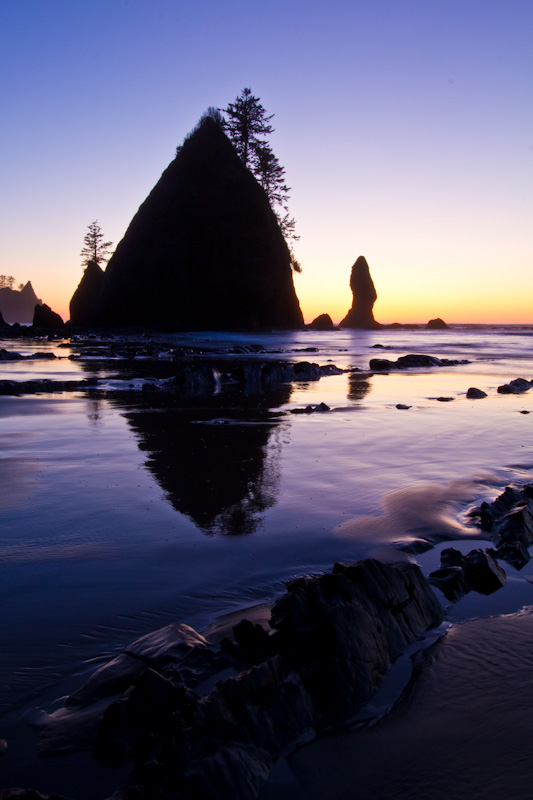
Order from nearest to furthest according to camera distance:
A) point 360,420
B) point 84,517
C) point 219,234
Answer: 1. point 84,517
2. point 360,420
3. point 219,234

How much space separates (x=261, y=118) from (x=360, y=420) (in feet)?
169

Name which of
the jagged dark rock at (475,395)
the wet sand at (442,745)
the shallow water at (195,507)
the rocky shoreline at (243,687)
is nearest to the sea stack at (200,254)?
the jagged dark rock at (475,395)

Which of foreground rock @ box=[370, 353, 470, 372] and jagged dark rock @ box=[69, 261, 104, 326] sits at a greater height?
jagged dark rock @ box=[69, 261, 104, 326]

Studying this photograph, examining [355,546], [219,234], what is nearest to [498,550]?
[355,546]

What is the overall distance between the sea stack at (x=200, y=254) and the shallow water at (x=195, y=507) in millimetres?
37151

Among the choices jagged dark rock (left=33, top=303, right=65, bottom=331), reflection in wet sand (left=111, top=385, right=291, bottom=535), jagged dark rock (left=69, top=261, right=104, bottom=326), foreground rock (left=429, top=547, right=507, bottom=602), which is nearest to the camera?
foreground rock (left=429, top=547, right=507, bottom=602)

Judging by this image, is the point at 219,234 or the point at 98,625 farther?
the point at 219,234

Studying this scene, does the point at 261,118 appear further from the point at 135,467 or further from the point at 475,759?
the point at 475,759

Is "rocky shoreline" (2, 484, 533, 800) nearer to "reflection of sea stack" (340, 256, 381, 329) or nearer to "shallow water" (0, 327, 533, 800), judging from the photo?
"shallow water" (0, 327, 533, 800)

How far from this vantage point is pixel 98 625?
2428 millimetres

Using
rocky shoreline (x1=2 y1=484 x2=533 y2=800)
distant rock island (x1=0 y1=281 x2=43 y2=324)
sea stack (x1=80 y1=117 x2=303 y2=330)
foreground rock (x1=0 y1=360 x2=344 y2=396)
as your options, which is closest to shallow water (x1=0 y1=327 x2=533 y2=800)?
rocky shoreline (x1=2 y1=484 x2=533 y2=800)

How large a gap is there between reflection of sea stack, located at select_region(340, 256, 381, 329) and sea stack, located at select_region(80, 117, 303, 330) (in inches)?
2551

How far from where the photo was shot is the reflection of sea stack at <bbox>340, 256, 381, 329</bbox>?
11106 cm

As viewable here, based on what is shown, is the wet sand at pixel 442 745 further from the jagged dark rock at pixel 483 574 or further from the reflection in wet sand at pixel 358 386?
the reflection in wet sand at pixel 358 386
